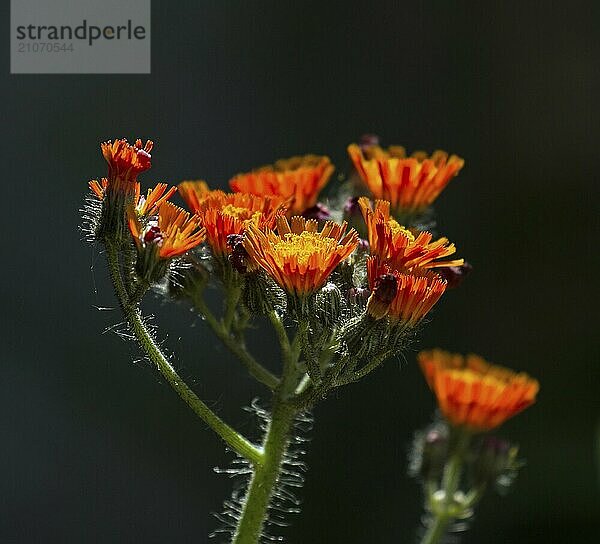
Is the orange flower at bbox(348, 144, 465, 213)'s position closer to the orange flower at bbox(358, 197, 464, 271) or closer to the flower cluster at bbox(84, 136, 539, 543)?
the flower cluster at bbox(84, 136, 539, 543)

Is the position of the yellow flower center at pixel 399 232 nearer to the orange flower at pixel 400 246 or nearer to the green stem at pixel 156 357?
the orange flower at pixel 400 246

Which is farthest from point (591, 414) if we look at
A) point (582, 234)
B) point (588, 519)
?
point (582, 234)

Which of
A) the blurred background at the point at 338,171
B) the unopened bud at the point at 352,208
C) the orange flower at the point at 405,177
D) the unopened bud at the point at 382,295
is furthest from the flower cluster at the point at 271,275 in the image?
the blurred background at the point at 338,171

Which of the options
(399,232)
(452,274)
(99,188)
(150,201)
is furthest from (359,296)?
(99,188)

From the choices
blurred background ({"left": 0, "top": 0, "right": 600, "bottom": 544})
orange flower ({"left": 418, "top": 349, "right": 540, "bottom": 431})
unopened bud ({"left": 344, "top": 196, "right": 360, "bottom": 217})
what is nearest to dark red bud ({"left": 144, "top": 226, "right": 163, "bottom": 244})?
unopened bud ({"left": 344, "top": 196, "right": 360, "bottom": 217})

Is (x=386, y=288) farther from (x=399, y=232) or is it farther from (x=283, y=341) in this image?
(x=283, y=341)

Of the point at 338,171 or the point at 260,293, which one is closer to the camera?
the point at 260,293
